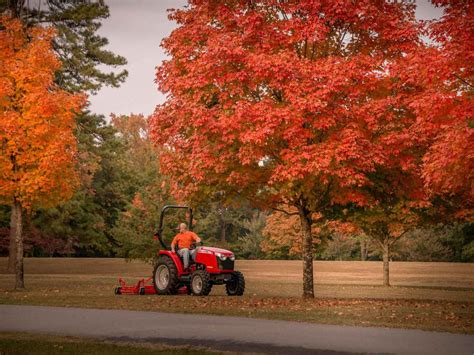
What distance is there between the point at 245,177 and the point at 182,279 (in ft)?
13.4

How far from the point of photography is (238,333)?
1126 cm

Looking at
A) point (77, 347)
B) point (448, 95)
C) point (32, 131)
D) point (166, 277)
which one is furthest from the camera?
point (32, 131)

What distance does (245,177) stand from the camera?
18469 mm

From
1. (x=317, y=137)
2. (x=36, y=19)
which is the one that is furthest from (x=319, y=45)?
(x=36, y=19)

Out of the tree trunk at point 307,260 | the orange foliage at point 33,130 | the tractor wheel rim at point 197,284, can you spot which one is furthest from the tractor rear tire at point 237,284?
the orange foliage at point 33,130

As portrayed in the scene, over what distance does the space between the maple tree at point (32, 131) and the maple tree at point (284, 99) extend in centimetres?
507

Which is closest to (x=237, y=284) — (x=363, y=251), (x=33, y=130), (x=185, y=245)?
(x=185, y=245)

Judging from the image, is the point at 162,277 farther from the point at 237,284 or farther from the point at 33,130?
the point at 33,130

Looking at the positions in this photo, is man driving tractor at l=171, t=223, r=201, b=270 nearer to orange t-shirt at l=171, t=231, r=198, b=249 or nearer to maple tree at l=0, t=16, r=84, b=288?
orange t-shirt at l=171, t=231, r=198, b=249

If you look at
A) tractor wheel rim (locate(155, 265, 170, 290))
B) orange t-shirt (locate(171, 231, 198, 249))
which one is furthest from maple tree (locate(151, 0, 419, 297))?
tractor wheel rim (locate(155, 265, 170, 290))

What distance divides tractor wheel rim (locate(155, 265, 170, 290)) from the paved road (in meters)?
6.31

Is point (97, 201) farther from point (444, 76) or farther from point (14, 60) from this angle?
point (444, 76)

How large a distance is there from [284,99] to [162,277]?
678 cm

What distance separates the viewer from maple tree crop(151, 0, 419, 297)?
17312 millimetres
